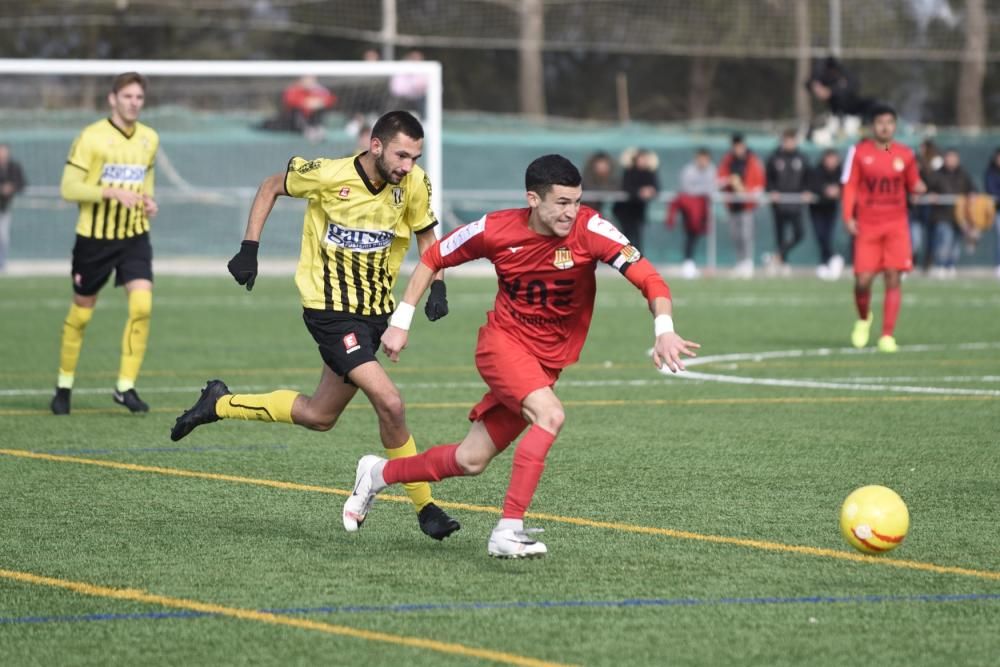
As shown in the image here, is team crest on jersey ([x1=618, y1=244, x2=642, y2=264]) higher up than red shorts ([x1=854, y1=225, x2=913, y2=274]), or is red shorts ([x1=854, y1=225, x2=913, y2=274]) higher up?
team crest on jersey ([x1=618, y1=244, x2=642, y2=264])

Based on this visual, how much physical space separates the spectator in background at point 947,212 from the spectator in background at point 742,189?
9.73ft

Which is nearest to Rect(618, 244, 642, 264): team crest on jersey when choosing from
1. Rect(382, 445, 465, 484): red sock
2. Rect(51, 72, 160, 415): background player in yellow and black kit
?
Rect(382, 445, 465, 484): red sock

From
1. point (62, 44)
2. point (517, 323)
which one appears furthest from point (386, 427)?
point (62, 44)

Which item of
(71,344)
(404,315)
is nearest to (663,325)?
(404,315)

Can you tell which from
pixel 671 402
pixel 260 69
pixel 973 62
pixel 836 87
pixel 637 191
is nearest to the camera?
pixel 671 402

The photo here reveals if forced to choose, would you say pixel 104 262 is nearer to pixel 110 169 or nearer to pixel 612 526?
pixel 110 169

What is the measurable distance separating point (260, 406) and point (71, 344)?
4059 mm

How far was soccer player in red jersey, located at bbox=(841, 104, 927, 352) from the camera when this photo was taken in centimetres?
1585

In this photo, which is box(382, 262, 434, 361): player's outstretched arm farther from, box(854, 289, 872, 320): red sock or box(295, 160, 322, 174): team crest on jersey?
box(854, 289, 872, 320): red sock

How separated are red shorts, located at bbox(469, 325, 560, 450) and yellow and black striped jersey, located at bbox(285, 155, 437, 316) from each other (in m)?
0.89

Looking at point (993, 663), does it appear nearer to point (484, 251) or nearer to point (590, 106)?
point (484, 251)

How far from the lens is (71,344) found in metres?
11.8

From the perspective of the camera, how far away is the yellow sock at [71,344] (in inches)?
462

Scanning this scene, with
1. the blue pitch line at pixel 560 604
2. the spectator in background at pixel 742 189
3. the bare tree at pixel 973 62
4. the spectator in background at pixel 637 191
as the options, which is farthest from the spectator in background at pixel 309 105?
the blue pitch line at pixel 560 604
